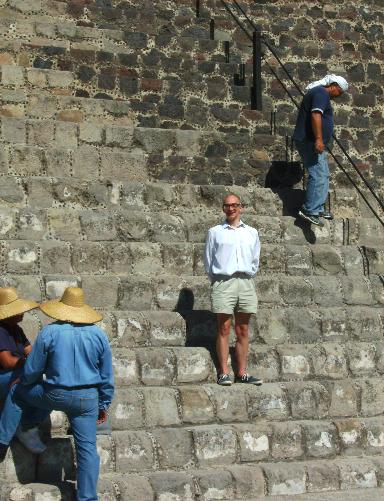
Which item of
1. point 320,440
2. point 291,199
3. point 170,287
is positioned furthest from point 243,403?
point 291,199

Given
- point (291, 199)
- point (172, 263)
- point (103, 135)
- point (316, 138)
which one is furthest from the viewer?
point (103, 135)

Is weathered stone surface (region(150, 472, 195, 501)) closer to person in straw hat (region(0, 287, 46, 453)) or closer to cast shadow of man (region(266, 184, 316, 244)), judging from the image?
person in straw hat (region(0, 287, 46, 453))

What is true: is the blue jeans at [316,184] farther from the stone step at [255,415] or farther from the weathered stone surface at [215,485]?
the weathered stone surface at [215,485]

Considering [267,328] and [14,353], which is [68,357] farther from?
[267,328]

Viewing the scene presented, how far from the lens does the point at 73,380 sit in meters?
6.78

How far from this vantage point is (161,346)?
8789 millimetres

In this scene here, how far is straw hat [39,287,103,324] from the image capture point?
689 centimetres

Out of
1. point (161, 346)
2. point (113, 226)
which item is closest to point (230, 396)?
point (161, 346)

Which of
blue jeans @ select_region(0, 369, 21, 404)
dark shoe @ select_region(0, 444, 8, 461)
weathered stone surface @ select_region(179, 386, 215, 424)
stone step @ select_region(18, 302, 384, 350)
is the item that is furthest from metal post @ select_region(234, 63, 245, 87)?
dark shoe @ select_region(0, 444, 8, 461)

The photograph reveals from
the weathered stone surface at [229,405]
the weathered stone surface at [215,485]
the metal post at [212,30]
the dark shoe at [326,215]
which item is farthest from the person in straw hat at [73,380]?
the metal post at [212,30]

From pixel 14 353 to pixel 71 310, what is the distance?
549 mm

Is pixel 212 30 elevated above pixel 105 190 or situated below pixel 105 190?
above

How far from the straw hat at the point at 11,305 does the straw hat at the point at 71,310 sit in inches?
10.4

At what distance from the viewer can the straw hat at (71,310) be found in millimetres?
6895
